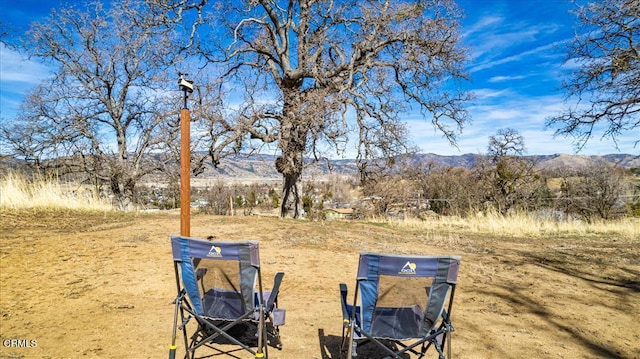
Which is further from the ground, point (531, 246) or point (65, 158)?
point (65, 158)

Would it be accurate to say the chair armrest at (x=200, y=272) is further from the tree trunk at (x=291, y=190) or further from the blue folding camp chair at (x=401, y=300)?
the tree trunk at (x=291, y=190)

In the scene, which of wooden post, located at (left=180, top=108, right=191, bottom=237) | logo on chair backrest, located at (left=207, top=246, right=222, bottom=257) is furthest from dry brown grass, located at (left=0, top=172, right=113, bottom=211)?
logo on chair backrest, located at (left=207, top=246, right=222, bottom=257)

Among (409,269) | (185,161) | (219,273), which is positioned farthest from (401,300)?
(185,161)

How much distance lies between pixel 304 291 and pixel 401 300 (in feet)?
6.72

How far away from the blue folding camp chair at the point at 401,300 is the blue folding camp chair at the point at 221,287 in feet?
2.10

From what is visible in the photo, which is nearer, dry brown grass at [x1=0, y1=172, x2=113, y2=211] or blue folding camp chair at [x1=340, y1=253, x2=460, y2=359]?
blue folding camp chair at [x1=340, y1=253, x2=460, y2=359]

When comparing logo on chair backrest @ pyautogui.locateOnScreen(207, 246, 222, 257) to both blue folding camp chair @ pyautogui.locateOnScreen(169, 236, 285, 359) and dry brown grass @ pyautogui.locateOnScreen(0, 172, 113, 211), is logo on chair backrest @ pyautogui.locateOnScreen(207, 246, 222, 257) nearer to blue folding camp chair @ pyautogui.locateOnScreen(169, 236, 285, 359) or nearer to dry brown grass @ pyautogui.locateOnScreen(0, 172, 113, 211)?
blue folding camp chair @ pyautogui.locateOnScreen(169, 236, 285, 359)

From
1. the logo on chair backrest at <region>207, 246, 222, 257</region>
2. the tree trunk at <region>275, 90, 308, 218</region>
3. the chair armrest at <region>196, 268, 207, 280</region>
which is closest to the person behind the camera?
the logo on chair backrest at <region>207, 246, 222, 257</region>

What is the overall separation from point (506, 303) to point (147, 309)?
12.8 ft

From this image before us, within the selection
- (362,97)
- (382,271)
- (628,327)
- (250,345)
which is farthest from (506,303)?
(362,97)

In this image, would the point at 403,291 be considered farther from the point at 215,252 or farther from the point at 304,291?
the point at 304,291

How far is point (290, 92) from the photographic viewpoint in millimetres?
11070

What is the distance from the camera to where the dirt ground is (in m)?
2.99

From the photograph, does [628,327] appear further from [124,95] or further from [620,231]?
[124,95]
